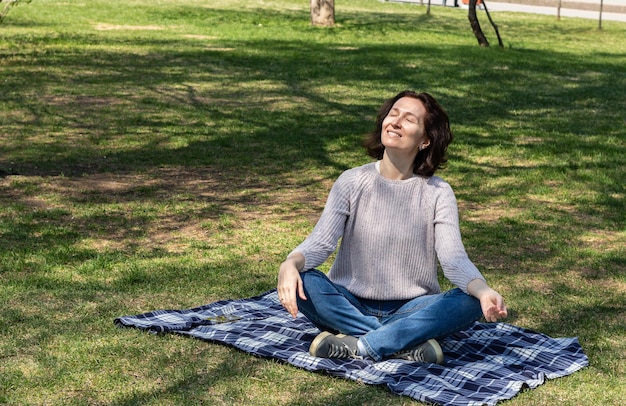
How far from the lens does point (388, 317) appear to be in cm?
508

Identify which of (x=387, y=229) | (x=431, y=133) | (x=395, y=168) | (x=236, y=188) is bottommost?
(x=236, y=188)

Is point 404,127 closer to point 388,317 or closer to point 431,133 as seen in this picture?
point 431,133

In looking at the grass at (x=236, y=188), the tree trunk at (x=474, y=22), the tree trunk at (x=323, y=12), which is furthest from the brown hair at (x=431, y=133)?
the tree trunk at (x=323, y=12)

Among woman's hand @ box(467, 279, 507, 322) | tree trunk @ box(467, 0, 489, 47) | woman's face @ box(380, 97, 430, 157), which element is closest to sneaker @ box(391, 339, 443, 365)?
woman's hand @ box(467, 279, 507, 322)

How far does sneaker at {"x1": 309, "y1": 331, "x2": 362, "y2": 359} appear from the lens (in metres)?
4.87

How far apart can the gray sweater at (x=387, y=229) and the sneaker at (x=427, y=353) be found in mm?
307

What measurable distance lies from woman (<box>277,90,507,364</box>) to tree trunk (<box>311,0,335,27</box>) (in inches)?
821

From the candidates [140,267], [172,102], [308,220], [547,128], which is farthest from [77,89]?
[140,267]

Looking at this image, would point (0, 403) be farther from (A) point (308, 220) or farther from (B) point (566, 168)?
(B) point (566, 168)

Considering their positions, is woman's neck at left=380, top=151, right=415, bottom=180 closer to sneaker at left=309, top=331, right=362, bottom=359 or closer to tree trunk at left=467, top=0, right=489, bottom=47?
sneaker at left=309, top=331, right=362, bottom=359

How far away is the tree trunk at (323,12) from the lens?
2564 cm

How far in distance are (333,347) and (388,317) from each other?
0.36 m

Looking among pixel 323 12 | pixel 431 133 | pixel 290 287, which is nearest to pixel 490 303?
pixel 290 287

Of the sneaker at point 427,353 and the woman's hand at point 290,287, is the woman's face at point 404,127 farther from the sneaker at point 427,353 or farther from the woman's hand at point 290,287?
the sneaker at point 427,353
